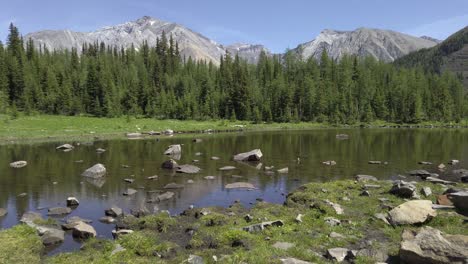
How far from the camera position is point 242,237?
62.4 feet

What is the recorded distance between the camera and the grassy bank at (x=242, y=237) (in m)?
17.0

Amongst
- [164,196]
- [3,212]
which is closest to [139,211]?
[164,196]

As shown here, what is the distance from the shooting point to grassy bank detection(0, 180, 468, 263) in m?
17.0

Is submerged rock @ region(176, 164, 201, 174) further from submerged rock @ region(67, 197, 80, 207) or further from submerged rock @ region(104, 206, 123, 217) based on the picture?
submerged rock @ region(104, 206, 123, 217)

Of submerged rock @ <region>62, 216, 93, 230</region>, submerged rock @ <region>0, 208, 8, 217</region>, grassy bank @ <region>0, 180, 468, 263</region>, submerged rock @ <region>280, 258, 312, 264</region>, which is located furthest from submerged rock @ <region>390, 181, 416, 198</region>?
submerged rock @ <region>0, 208, 8, 217</region>

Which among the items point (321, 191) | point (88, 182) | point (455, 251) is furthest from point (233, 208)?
point (88, 182)

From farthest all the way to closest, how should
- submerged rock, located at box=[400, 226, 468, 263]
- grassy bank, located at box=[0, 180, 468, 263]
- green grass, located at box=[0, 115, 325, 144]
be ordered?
green grass, located at box=[0, 115, 325, 144] → grassy bank, located at box=[0, 180, 468, 263] → submerged rock, located at box=[400, 226, 468, 263]

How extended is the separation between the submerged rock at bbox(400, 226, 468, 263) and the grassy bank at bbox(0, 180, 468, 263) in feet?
5.82

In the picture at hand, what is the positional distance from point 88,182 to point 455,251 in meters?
33.4

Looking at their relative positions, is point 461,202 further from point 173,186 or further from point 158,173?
point 158,173

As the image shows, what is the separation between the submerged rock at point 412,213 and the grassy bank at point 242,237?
379mm

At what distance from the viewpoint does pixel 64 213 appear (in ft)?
86.9

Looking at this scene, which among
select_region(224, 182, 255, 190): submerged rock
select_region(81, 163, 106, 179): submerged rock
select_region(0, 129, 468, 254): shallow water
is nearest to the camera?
select_region(0, 129, 468, 254): shallow water

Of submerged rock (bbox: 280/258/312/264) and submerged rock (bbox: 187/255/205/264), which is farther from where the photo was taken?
submerged rock (bbox: 187/255/205/264)
